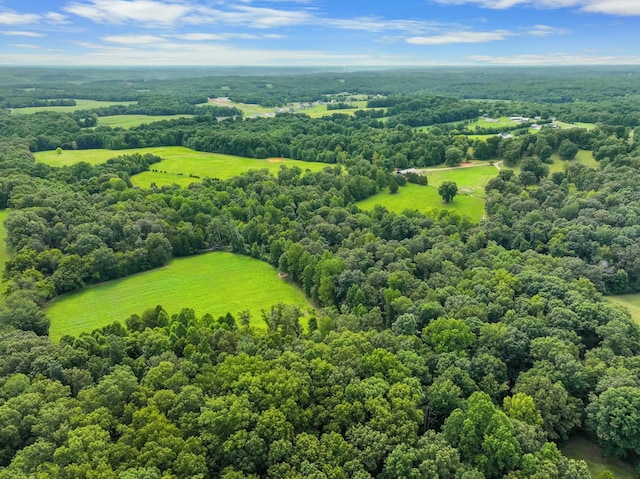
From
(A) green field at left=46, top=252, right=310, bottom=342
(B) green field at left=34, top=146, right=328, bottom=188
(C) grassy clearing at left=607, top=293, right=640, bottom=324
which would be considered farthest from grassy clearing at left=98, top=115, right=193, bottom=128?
(C) grassy clearing at left=607, top=293, right=640, bottom=324

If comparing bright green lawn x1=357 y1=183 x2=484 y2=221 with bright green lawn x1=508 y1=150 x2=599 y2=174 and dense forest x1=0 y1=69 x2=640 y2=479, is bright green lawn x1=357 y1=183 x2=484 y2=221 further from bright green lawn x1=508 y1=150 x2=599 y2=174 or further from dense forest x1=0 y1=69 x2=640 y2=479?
bright green lawn x1=508 y1=150 x2=599 y2=174

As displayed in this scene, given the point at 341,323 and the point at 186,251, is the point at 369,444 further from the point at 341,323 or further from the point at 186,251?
the point at 186,251

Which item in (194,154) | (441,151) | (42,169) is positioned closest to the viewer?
(42,169)

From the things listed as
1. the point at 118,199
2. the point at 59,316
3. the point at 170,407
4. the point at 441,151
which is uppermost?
the point at 441,151

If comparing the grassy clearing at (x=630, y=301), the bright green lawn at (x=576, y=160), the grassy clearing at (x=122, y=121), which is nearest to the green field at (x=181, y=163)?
the grassy clearing at (x=122, y=121)

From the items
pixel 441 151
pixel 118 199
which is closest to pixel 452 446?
pixel 118 199

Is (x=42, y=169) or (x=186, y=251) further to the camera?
(x=42, y=169)

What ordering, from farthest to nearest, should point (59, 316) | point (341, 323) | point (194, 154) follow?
point (194, 154) → point (59, 316) → point (341, 323)

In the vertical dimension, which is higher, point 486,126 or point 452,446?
point 486,126
